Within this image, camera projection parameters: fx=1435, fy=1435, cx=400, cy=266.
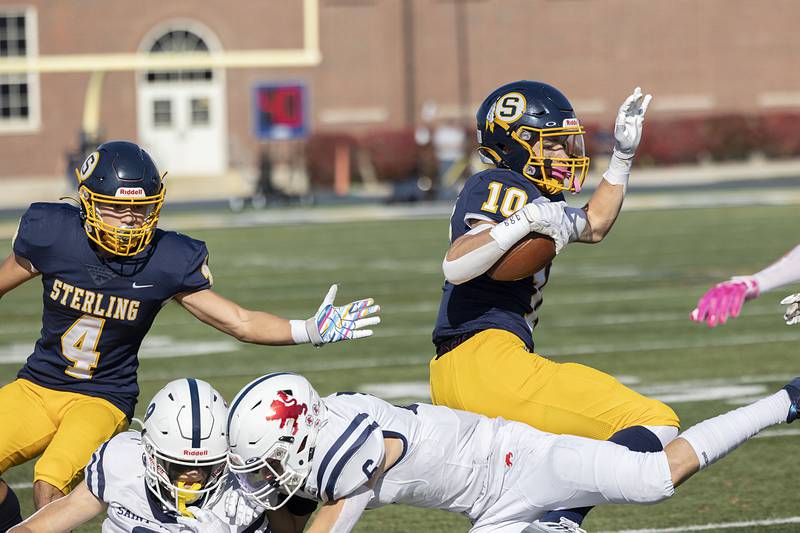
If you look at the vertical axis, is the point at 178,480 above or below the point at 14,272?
below

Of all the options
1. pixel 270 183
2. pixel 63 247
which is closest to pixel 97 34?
pixel 270 183

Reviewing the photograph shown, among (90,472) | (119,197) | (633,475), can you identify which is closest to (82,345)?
(119,197)

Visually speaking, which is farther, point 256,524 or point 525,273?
point 525,273

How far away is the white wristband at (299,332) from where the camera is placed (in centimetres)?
517

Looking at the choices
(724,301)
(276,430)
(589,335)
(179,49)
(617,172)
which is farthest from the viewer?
(179,49)

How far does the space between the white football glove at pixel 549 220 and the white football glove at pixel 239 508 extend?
4.18 feet

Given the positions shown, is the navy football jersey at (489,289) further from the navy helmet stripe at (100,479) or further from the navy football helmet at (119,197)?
the navy helmet stripe at (100,479)

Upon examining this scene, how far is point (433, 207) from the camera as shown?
1001 inches

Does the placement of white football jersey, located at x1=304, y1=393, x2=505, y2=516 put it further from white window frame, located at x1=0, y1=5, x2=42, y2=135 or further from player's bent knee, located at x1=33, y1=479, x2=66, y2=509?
white window frame, located at x1=0, y1=5, x2=42, y2=135

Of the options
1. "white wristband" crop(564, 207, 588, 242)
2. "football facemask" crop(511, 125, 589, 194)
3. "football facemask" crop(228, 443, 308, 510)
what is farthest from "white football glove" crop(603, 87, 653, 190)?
"football facemask" crop(228, 443, 308, 510)

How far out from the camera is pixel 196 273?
530cm

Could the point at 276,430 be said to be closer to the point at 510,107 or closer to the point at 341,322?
the point at 341,322

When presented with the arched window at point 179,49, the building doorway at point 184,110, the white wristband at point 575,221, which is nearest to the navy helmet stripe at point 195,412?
the white wristband at point 575,221

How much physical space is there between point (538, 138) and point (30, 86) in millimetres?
34171
